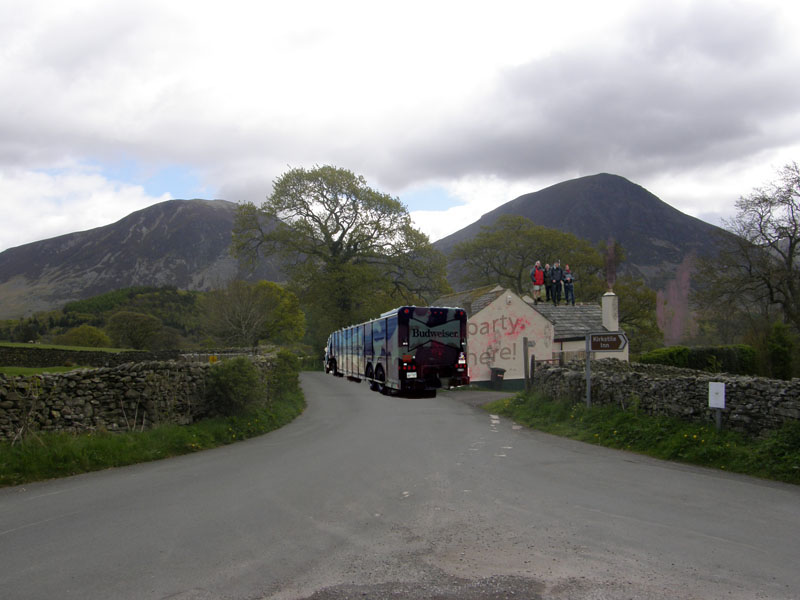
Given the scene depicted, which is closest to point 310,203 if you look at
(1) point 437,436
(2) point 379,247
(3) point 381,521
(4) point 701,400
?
(2) point 379,247

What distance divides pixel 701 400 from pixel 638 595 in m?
8.90

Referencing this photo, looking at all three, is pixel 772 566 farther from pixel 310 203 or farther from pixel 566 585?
pixel 310 203

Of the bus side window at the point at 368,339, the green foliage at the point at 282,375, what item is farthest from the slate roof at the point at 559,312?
the bus side window at the point at 368,339

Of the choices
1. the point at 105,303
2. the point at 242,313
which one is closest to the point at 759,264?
the point at 242,313

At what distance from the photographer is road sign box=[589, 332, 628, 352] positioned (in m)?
15.1

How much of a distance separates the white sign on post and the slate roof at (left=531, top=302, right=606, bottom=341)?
75.0ft

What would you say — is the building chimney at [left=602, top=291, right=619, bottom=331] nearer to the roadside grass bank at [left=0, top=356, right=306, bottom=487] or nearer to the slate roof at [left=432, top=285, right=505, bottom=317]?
the slate roof at [left=432, top=285, right=505, bottom=317]

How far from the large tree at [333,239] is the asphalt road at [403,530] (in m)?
32.3

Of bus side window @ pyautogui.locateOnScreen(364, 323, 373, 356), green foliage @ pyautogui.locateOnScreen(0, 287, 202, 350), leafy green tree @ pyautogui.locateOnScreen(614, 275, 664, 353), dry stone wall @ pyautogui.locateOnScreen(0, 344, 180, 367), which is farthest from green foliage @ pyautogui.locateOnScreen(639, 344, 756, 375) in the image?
green foliage @ pyautogui.locateOnScreen(0, 287, 202, 350)

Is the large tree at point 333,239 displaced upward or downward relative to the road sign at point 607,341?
upward

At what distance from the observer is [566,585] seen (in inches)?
198

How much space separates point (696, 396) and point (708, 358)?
78.6 ft

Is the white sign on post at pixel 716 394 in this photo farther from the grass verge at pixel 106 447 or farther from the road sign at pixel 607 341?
the grass verge at pixel 106 447

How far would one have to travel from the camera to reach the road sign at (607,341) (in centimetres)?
1509
